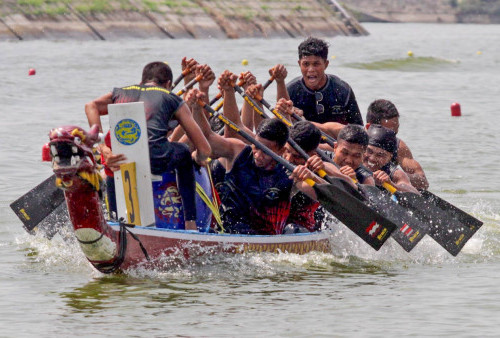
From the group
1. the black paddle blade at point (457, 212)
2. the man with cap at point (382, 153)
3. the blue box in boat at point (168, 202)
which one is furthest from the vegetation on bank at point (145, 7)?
the blue box in boat at point (168, 202)

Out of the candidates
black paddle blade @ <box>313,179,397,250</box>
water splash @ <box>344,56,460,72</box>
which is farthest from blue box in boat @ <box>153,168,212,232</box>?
water splash @ <box>344,56,460,72</box>

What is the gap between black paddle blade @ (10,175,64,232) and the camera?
988cm

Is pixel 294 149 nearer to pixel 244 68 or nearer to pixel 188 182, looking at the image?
pixel 188 182

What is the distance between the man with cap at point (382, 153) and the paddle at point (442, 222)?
15 centimetres

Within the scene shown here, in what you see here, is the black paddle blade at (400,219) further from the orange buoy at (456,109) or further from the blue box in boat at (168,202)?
the orange buoy at (456,109)

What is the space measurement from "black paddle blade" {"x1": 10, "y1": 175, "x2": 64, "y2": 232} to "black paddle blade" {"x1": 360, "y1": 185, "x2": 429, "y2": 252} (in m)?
2.94

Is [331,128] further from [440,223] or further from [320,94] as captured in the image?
[440,223]

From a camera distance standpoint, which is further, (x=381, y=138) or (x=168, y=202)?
(x=381, y=138)

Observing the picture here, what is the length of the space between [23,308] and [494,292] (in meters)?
3.87

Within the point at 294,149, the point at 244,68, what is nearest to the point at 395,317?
the point at 294,149

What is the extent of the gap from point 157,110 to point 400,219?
2628mm

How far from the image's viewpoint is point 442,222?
1016 centimetres

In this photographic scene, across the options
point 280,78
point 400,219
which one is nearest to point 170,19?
point 280,78

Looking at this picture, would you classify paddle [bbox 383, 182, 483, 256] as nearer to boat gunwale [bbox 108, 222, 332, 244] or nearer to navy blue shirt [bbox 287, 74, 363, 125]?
boat gunwale [bbox 108, 222, 332, 244]
